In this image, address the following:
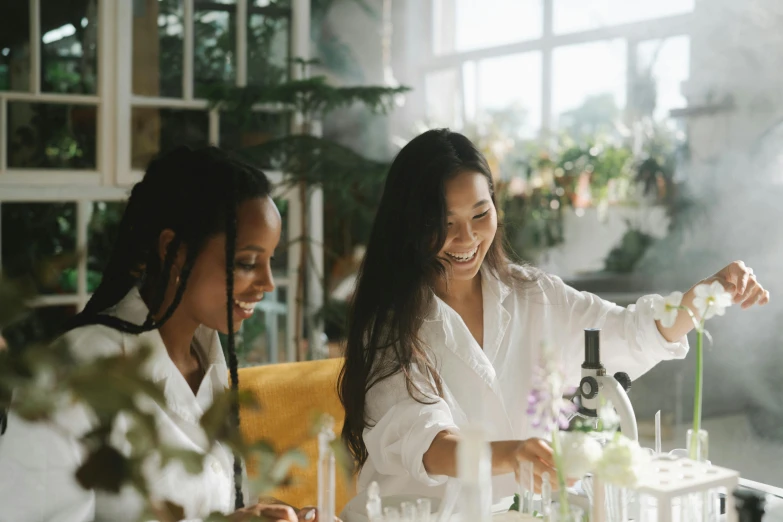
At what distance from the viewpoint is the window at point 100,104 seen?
307cm

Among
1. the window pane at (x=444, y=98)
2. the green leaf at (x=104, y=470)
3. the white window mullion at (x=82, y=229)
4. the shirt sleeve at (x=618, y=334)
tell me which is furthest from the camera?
the window pane at (x=444, y=98)


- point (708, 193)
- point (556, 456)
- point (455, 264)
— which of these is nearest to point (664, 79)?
point (708, 193)

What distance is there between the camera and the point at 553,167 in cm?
407

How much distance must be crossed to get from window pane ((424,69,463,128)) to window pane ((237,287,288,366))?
162 centimetres

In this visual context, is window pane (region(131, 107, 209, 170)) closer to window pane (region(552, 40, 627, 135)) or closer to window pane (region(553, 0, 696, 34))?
window pane (region(552, 40, 627, 135))

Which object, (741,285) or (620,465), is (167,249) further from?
(741,285)

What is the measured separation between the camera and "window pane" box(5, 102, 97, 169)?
3084 mm

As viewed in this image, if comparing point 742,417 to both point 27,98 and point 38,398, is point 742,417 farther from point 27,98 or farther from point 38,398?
point 38,398

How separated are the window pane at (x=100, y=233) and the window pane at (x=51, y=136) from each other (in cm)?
17

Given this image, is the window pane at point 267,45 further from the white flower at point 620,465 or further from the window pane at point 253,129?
the white flower at point 620,465

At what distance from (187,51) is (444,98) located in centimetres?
195

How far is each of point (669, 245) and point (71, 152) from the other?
2356mm

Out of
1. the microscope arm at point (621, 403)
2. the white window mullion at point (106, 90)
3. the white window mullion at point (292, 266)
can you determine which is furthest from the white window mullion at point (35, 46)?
the microscope arm at point (621, 403)

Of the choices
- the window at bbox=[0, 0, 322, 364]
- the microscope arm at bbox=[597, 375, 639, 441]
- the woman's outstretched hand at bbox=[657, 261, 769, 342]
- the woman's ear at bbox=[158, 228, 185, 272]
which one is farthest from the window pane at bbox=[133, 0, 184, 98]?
the microscope arm at bbox=[597, 375, 639, 441]
